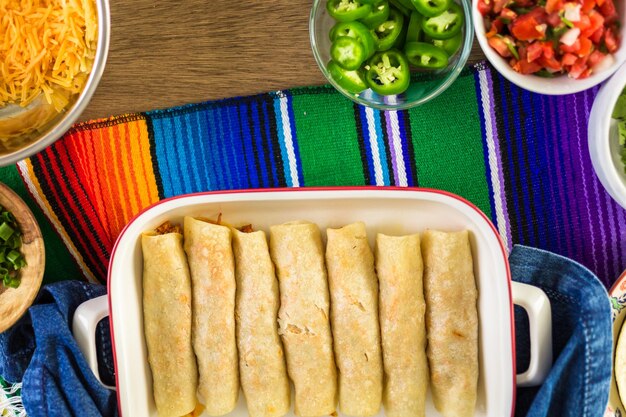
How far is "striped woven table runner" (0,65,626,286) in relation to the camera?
69.6 inches

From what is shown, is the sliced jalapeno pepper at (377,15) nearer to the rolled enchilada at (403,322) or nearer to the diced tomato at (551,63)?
the diced tomato at (551,63)

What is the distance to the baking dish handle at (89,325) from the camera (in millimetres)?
1648

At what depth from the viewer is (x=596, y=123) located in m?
1.57

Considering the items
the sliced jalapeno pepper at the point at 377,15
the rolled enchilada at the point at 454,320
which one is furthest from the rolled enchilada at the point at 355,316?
the sliced jalapeno pepper at the point at 377,15

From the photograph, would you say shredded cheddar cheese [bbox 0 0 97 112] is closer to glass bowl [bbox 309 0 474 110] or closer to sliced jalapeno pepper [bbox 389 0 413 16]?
glass bowl [bbox 309 0 474 110]

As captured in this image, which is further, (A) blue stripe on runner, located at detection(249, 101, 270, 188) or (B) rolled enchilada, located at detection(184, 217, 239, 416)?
(A) blue stripe on runner, located at detection(249, 101, 270, 188)

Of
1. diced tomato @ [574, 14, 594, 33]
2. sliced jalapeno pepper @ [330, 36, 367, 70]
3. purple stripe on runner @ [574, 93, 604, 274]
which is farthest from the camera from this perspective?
purple stripe on runner @ [574, 93, 604, 274]

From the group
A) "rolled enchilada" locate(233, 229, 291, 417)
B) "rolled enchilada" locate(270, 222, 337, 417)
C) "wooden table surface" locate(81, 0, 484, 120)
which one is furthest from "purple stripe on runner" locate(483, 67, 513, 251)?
"rolled enchilada" locate(233, 229, 291, 417)

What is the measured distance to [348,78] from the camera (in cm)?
157

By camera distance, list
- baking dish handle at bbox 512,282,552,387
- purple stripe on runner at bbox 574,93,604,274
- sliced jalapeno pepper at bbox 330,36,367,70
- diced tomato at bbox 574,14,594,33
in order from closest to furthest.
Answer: diced tomato at bbox 574,14,594,33
sliced jalapeno pepper at bbox 330,36,367,70
baking dish handle at bbox 512,282,552,387
purple stripe on runner at bbox 574,93,604,274

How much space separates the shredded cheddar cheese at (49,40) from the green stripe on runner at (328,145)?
20.1 inches

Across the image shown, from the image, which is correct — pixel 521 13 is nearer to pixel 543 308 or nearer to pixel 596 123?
pixel 596 123

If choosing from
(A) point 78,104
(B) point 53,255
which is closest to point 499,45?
(A) point 78,104

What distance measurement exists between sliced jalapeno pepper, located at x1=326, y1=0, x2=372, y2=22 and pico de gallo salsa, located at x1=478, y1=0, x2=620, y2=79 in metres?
0.23
